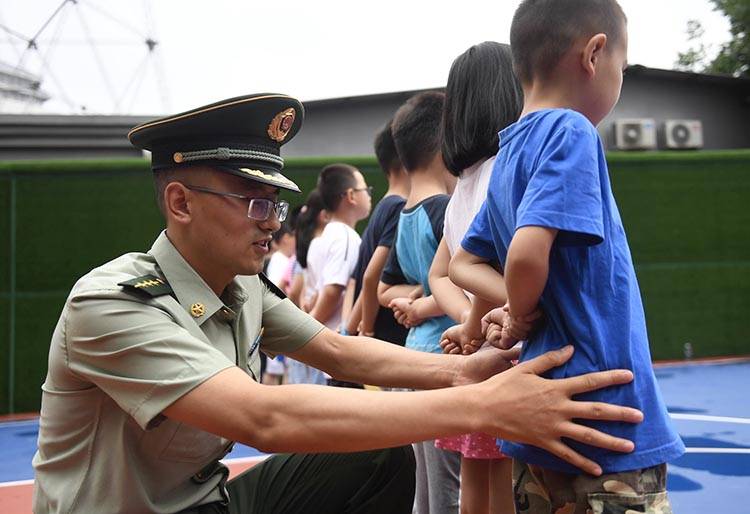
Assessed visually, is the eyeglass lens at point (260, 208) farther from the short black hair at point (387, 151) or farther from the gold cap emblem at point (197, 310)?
the short black hair at point (387, 151)

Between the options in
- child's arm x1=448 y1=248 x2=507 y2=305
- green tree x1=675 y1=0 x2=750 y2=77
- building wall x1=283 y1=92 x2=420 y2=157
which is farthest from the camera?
green tree x1=675 y1=0 x2=750 y2=77

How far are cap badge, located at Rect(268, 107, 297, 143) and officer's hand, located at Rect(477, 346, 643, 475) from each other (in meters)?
1.07

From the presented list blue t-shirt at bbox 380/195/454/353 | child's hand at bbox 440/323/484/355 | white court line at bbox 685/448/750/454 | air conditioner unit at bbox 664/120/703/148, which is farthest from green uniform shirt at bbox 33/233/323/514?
air conditioner unit at bbox 664/120/703/148

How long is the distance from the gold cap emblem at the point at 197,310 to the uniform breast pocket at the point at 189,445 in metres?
0.29

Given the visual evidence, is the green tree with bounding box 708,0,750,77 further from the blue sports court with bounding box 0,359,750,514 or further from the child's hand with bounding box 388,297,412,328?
the child's hand with bounding box 388,297,412,328

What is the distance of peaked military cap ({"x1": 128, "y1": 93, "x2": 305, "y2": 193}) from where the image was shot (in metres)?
2.39

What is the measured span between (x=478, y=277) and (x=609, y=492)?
659mm

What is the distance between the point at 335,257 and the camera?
5.26 m

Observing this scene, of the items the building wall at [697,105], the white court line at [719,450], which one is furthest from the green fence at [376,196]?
the building wall at [697,105]

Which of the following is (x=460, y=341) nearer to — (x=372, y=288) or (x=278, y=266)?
(x=372, y=288)

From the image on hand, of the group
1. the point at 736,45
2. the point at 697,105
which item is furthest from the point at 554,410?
the point at 736,45

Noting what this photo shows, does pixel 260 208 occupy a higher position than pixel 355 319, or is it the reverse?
pixel 260 208

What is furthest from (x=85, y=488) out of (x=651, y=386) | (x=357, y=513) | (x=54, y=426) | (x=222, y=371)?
(x=651, y=386)

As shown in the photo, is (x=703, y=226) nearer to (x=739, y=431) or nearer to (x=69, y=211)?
(x=739, y=431)
